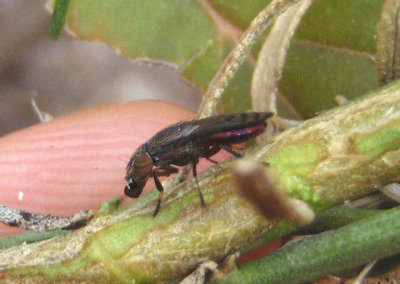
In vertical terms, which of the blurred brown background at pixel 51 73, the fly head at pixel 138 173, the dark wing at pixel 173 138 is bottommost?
the blurred brown background at pixel 51 73

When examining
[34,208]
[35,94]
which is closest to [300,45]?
[34,208]

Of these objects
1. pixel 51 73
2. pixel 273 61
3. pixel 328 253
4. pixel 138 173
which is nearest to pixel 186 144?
pixel 138 173

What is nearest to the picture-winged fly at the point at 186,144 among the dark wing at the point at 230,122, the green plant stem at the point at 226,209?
the dark wing at the point at 230,122

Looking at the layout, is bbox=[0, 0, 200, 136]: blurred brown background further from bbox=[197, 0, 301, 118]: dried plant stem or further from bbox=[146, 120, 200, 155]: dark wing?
bbox=[197, 0, 301, 118]: dried plant stem

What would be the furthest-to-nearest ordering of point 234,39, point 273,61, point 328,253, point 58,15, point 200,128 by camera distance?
point 234,39 → point 58,15 → point 273,61 → point 200,128 → point 328,253

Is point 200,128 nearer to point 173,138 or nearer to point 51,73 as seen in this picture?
point 173,138

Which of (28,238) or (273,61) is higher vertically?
(273,61)

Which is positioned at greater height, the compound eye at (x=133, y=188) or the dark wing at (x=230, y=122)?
the dark wing at (x=230, y=122)

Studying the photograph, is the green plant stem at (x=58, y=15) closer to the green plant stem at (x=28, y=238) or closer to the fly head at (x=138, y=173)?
the fly head at (x=138, y=173)
